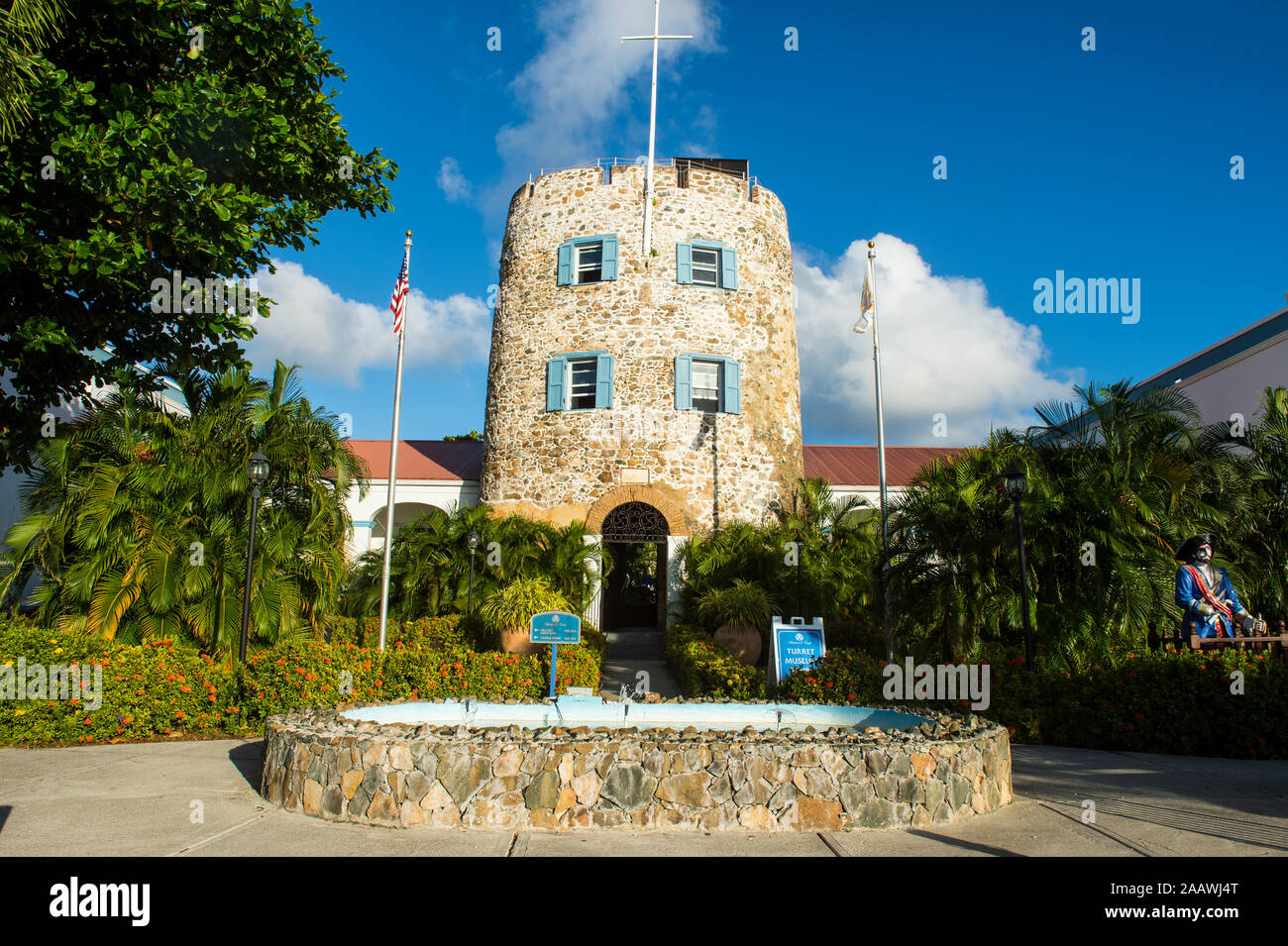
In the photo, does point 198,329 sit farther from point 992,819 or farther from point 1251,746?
point 1251,746

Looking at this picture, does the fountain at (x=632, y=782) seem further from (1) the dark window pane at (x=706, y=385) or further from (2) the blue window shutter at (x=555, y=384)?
(1) the dark window pane at (x=706, y=385)

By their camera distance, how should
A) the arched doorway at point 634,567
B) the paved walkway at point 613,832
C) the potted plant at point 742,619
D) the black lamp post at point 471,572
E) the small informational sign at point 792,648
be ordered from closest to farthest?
the paved walkway at point 613,832, the small informational sign at point 792,648, the potted plant at point 742,619, the black lamp post at point 471,572, the arched doorway at point 634,567

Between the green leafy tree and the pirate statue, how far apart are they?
12.4 m

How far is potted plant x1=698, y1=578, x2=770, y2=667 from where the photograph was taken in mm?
15281

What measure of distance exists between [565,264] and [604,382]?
3.52 metres

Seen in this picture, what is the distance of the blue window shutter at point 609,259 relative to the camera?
19797mm

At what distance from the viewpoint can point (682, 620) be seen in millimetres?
18406

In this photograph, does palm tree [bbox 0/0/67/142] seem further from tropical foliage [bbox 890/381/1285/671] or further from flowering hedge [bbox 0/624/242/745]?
tropical foliage [bbox 890/381/1285/671]

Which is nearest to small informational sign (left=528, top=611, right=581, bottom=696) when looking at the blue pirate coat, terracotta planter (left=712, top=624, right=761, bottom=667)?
terracotta planter (left=712, top=624, right=761, bottom=667)

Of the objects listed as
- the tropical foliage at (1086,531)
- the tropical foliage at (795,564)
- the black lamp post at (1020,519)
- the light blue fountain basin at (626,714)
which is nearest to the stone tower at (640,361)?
the tropical foliage at (795,564)

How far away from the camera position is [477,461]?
25047mm

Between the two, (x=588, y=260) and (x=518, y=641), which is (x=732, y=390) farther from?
(x=518, y=641)

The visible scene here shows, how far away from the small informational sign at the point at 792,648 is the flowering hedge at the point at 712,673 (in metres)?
0.33

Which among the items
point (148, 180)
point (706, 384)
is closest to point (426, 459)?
point (706, 384)
